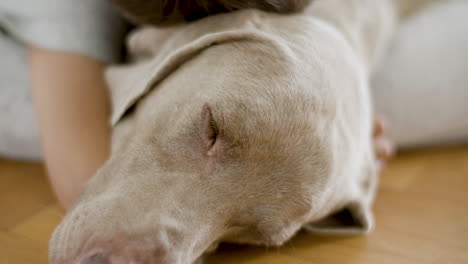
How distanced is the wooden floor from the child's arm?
107 millimetres

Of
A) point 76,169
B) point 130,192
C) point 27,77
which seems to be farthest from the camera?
point 27,77

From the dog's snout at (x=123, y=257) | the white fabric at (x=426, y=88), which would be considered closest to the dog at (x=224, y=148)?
the dog's snout at (x=123, y=257)

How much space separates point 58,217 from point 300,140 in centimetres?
62

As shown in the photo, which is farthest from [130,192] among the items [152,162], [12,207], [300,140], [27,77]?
[27,77]

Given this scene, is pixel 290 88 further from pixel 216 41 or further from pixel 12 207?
pixel 12 207

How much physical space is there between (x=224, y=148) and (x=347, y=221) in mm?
458

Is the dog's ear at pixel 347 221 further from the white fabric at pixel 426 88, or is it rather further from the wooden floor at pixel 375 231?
the white fabric at pixel 426 88

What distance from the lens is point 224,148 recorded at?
951mm

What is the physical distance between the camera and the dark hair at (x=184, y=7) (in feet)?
3.73

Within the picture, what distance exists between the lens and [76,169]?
48.3 inches

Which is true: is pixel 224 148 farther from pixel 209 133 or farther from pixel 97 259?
pixel 97 259

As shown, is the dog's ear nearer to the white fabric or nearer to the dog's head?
the dog's head

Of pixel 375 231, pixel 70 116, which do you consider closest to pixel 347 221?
pixel 375 231

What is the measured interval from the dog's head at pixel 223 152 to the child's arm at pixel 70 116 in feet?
0.59
